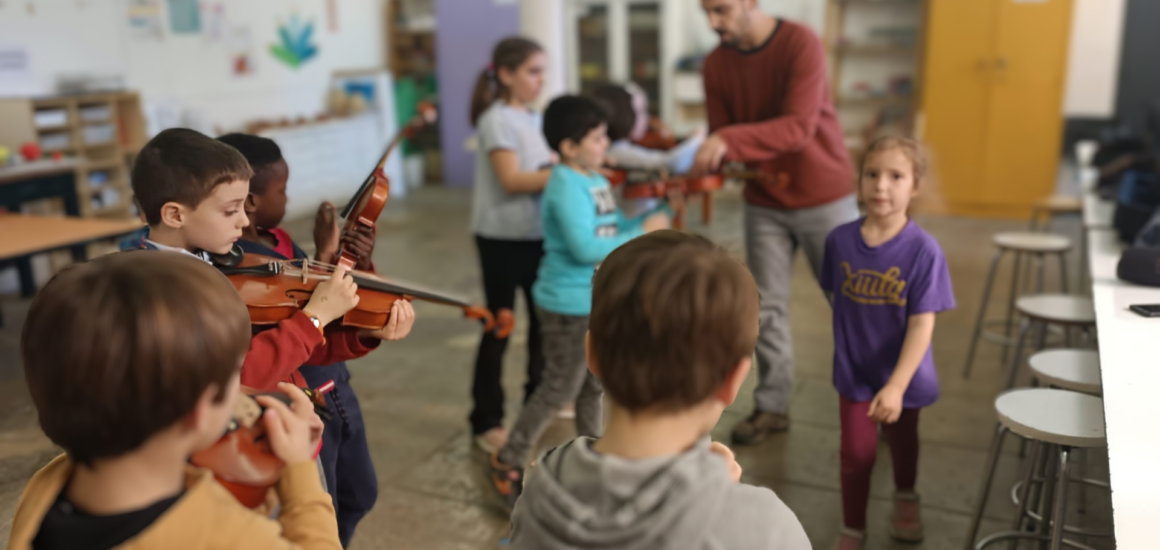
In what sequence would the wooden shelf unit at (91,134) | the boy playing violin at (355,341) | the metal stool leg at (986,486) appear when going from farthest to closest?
the wooden shelf unit at (91,134) → the metal stool leg at (986,486) → the boy playing violin at (355,341)

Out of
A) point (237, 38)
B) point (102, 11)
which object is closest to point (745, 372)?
point (102, 11)

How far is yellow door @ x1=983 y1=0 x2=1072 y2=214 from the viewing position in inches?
253

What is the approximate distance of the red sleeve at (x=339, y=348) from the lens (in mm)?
1682

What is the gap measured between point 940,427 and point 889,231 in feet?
4.23

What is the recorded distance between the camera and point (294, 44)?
7578mm

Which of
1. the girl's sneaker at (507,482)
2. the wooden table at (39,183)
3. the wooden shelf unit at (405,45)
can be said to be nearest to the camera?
the girl's sneaker at (507,482)

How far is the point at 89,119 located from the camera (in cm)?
541

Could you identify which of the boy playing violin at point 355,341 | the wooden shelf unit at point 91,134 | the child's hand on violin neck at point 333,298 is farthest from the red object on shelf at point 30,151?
the child's hand on violin neck at point 333,298

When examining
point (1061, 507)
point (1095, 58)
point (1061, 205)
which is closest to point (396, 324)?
point (1061, 507)

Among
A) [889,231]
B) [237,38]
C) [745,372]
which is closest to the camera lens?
[745,372]

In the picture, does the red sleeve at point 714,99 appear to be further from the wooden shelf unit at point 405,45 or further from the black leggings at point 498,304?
the wooden shelf unit at point 405,45

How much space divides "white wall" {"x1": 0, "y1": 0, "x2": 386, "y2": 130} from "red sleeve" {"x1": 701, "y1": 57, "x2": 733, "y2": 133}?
4171mm

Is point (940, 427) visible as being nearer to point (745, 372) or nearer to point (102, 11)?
point (745, 372)

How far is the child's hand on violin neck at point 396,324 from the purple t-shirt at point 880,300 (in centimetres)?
108
